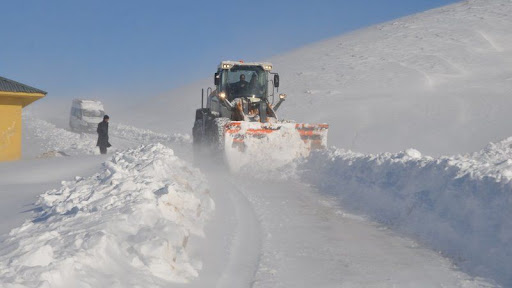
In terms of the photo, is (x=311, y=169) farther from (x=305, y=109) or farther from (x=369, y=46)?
(x=369, y=46)

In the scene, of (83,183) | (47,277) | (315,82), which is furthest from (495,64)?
(47,277)

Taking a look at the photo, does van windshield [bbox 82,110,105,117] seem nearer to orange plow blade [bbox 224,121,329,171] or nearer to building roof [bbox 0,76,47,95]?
building roof [bbox 0,76,47,95]

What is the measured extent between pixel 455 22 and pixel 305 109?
86.2 ft

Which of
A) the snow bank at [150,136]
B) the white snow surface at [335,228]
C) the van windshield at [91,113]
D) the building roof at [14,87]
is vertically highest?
the building roof at [14,87]

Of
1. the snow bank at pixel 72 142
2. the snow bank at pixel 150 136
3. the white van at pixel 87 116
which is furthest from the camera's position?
the white van at pixel 87 116

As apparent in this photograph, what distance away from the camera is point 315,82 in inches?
1924

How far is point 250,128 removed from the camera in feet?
44.3

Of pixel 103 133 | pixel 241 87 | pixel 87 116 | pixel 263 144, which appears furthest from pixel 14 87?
pixel 87 116

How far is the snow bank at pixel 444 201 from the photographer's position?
5.89 m

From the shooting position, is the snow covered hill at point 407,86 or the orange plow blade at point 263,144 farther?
the snow covered hill at point 407,86

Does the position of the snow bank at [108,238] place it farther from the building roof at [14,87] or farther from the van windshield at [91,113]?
the van windshield at [91,113]

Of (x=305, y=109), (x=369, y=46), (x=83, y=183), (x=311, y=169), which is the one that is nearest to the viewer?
(x=83, y=183)

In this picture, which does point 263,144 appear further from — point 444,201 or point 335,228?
point 444,201

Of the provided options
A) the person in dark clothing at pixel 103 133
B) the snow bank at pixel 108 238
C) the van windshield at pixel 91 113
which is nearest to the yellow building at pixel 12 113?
the person in dark clothing at pixel 103 133
